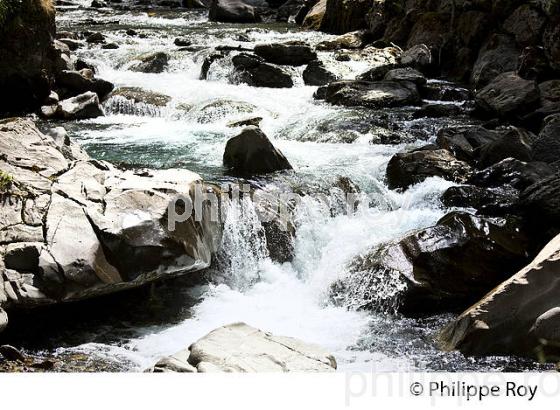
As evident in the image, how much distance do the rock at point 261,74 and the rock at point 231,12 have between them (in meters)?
10.4

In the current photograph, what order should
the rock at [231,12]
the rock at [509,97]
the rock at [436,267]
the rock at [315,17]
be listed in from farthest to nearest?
the rock at [231,12] < the rock at [315,17] < the rock at [509,97] < the rock at [436,267]

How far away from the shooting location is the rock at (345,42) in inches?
779

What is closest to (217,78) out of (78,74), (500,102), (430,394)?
(78,74)

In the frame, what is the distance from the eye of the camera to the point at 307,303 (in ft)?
23.1

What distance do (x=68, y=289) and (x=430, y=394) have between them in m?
3.56

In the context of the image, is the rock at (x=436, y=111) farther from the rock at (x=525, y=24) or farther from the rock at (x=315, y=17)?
the rock at (x=315, y=17)

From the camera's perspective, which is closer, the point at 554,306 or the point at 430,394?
the point at 430,394

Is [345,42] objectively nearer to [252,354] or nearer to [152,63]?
[152,63]

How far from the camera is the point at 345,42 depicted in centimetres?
2033

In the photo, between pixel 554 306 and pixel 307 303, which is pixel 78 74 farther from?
pixel 554 306

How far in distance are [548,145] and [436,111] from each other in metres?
3.98

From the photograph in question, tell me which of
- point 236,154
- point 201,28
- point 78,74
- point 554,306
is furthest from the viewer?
point 201,28

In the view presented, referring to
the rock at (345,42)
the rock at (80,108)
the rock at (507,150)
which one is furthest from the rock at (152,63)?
the rock at (507,150)

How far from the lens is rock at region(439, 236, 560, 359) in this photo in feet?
17.3
